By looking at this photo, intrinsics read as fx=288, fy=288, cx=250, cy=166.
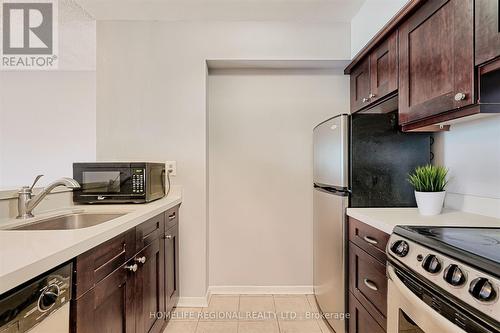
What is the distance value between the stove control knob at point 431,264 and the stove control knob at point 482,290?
0.14m

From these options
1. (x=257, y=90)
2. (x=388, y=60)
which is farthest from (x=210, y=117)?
(x=388, y=60)

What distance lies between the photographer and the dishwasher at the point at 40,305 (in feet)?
2.20

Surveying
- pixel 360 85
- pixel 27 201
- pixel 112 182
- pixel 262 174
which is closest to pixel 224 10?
pixel 360 85

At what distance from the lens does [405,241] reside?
42.9 inches

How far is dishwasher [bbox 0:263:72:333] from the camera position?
26.4 inches

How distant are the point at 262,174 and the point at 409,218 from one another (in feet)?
4.51

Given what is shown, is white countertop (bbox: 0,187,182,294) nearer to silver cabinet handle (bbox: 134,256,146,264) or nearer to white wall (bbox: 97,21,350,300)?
silver cabinet handle (bbox: 134,256,146,264)

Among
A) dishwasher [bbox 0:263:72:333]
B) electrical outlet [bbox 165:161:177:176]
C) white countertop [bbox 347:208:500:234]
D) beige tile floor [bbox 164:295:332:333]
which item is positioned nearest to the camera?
dishwasher [bbox 0:263:72:333]

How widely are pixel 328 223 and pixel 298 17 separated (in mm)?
1636

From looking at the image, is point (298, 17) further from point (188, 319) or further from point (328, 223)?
point (188, 319)

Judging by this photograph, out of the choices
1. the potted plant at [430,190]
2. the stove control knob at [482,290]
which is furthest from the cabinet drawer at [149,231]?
the potted plant at [430,190]

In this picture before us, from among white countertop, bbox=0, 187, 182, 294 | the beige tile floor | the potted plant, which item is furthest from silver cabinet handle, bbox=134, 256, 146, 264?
the potted plant

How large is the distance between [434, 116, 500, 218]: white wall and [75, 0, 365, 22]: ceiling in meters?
1.19

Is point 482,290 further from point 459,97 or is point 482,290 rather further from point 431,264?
point 459,97
